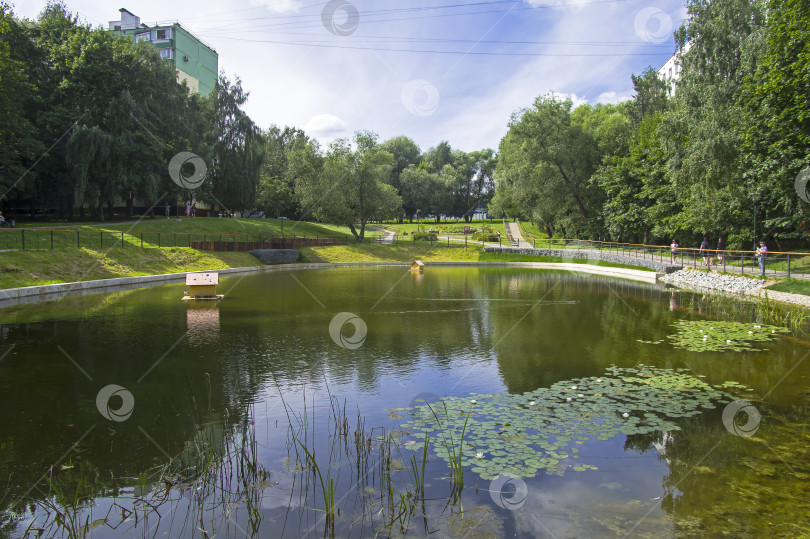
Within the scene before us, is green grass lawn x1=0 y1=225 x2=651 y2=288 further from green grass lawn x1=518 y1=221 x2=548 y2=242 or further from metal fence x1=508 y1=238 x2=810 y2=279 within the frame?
green grass lawn x1=518 y1=221 x2=548 y2=242

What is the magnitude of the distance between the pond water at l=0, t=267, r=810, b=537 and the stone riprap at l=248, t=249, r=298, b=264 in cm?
2815

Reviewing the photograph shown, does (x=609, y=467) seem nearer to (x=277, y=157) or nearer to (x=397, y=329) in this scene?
(x=397, y=329)

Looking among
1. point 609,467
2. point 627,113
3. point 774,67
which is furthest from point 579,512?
point 627,113

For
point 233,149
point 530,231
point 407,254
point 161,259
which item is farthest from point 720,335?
point 530,231

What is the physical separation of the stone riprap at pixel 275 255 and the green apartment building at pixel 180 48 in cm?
3559

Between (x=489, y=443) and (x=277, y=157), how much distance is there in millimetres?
83901

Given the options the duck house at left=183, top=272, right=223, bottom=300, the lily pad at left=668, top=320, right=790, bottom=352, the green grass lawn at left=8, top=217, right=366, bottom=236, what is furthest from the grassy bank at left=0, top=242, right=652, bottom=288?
the lily pad at left=668, top=320, right=790, bottom=352

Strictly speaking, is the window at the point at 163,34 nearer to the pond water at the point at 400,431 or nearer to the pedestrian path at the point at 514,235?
the pedestrian path at the point at 514,235

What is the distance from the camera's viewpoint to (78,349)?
1249 cm

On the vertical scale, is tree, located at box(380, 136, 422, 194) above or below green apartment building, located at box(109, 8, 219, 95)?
below

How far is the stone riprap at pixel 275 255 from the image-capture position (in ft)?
144

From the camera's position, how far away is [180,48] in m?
70.7

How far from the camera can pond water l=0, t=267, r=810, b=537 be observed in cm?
527

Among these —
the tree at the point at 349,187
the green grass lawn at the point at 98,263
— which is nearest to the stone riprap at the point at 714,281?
the green grass lawn at the point at 98,263
